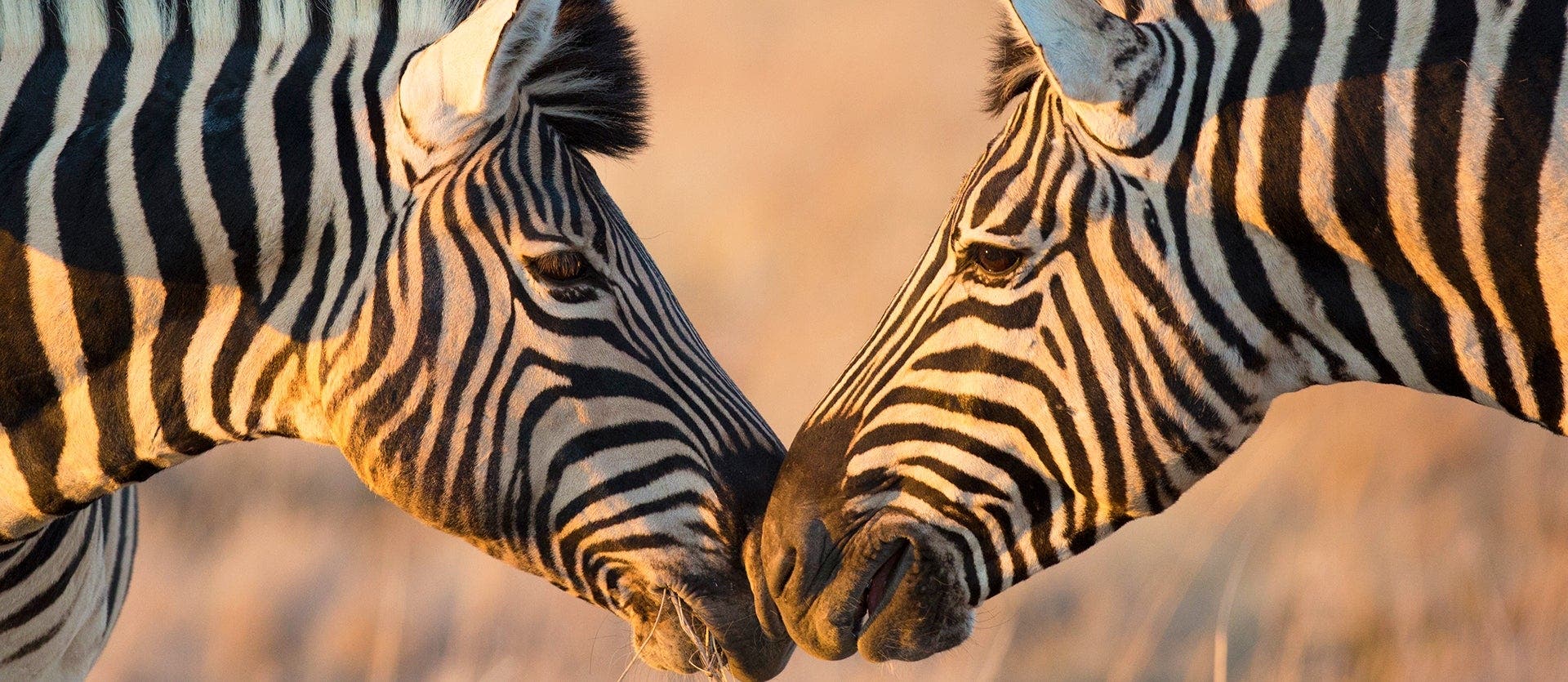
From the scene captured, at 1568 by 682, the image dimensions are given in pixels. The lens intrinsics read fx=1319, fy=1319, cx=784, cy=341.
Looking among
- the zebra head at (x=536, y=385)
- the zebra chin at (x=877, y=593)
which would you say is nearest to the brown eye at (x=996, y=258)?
the zebra chin at (x=877, y=593)

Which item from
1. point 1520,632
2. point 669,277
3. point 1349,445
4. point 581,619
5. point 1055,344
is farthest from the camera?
point 669,277

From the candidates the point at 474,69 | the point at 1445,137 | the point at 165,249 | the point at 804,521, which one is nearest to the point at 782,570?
the point at 804,521

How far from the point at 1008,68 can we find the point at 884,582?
4.88 ft

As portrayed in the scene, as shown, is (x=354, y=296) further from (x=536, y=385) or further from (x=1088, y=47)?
(x=1088, y=47)

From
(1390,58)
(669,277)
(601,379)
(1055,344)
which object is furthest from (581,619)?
(1390,58)

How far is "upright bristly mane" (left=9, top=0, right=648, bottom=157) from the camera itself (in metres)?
3.48

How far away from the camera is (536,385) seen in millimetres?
3408

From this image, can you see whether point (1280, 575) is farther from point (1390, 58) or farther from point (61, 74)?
point (61, 74)

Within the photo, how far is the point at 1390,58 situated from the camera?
2.93 meters

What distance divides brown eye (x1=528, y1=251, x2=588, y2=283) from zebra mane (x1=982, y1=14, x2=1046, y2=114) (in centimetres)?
129

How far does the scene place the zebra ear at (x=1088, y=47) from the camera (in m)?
2.98

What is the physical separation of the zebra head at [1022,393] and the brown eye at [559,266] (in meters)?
0.77

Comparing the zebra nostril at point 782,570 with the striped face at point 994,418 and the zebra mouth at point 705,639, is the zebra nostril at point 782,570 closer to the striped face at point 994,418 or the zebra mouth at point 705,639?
the striped face at point 994,418

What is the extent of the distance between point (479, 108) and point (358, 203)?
0.41 m
